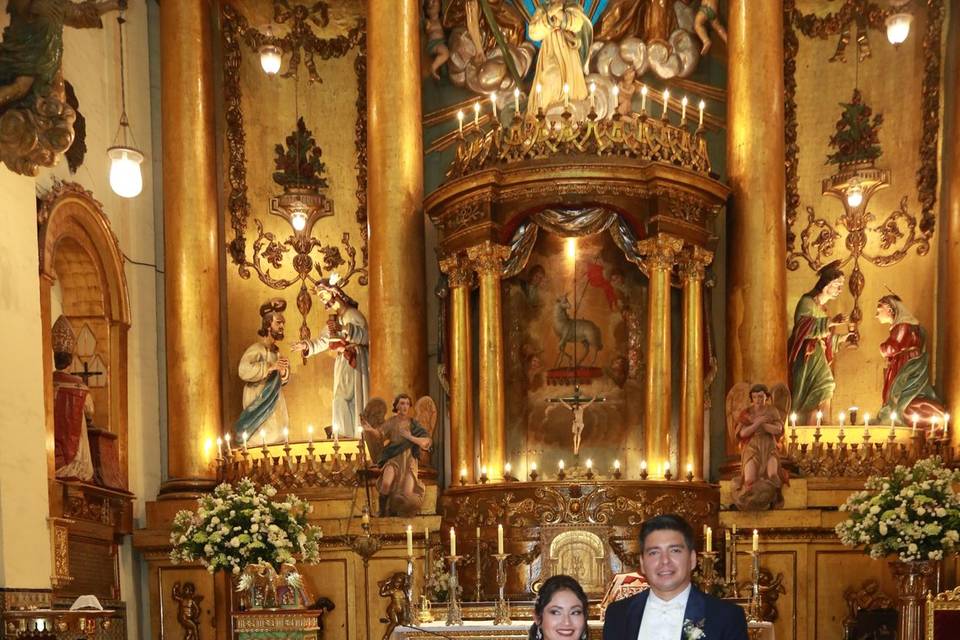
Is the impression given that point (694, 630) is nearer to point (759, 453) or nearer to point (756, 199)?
point (759, 453)

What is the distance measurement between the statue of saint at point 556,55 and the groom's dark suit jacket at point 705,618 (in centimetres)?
879

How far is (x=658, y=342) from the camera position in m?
12.0

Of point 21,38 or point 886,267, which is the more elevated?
point 21,38

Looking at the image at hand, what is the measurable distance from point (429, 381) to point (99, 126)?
4275mm

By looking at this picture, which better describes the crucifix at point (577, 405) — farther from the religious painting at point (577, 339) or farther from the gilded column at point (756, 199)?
the gilded column at point (756, 199)

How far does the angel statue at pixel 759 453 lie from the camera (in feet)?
38.4

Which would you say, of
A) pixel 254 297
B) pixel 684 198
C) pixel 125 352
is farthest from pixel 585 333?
pixel 125 352

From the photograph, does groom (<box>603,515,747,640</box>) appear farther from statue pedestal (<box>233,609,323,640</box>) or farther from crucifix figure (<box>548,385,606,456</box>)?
crucifix figure (<box>548,385,606,456</box>)

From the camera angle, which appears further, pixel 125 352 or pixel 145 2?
pixel 145 2

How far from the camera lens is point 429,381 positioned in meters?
13.5

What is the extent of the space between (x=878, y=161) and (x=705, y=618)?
34.9 ft

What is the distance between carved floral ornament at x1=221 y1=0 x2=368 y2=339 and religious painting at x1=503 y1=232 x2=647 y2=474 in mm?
2256

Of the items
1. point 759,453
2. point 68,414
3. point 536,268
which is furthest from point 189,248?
point 759,453

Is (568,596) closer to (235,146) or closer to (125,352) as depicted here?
(125,352)
